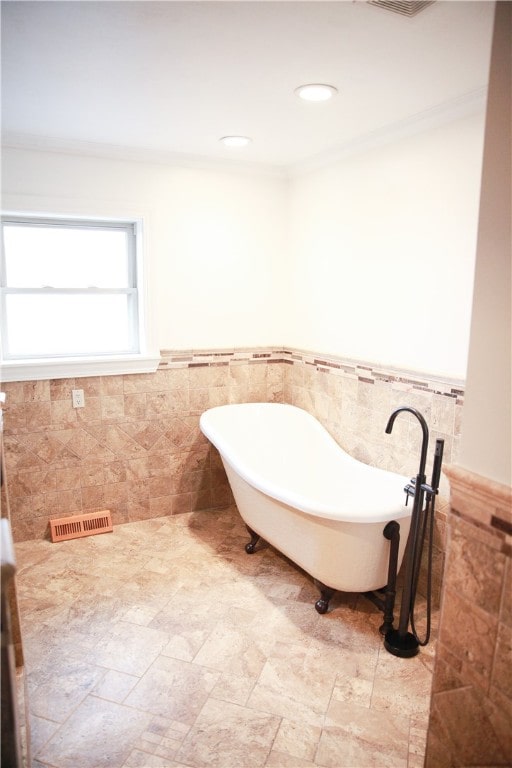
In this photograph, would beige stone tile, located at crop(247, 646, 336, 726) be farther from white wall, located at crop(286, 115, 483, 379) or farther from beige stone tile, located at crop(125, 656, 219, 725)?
white wall, located at crop(286, 115, 483, 379)

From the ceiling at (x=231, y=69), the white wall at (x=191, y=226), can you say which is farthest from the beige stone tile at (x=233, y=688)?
the ceiling at (x=231, y=69)

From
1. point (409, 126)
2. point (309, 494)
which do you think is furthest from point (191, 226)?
point (309, 494)

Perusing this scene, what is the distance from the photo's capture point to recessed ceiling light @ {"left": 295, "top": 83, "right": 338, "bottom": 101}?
2.15 m

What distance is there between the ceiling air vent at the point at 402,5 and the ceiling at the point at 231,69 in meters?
0.03

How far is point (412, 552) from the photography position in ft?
7.34

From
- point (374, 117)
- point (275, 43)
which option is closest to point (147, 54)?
point (275, 43)

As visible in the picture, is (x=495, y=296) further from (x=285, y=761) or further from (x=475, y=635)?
(x=285, y=761)

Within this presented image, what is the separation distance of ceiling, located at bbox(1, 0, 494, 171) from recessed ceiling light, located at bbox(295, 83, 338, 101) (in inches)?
1.5

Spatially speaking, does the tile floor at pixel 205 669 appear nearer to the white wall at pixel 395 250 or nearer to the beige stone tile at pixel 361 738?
the beige stone tile at pixel 361 738

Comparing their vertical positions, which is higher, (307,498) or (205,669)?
(307,498)

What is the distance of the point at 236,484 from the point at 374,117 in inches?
82.7

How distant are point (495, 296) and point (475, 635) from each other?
3.03 ft

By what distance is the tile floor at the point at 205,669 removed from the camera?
5.93ft

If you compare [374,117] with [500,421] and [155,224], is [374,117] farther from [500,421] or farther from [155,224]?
[500,421]
